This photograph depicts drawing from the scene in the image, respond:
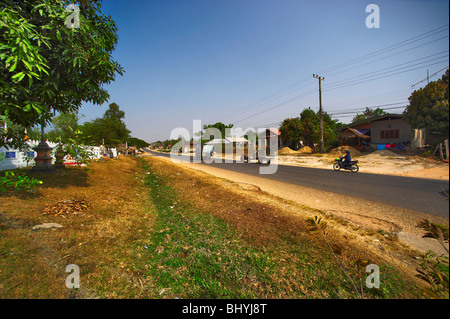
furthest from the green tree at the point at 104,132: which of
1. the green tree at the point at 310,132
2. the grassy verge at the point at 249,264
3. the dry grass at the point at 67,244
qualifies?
the green tree at the point at 310,132

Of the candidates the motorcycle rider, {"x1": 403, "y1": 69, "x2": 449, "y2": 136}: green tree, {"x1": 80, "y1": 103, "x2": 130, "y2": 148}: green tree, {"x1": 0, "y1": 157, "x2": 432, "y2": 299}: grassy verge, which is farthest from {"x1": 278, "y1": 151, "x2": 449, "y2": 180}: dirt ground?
{"x1": 80, "y1": 103, "x2": 130, "y2": 148}: green tree

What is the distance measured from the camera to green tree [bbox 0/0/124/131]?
272cm

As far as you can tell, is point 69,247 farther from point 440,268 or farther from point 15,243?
point 440,268

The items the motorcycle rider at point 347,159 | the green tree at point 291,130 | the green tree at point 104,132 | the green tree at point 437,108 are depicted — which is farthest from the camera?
the green tree at point 291,130

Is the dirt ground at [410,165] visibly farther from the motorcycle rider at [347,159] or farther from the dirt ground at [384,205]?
the motorcycle rider at [347,159]

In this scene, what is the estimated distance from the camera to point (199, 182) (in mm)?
8969

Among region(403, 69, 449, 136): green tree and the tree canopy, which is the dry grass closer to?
region(403, 69, 449, 136): green tree

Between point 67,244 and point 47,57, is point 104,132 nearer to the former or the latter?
point 47,57

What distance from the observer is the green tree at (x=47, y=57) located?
107 inches

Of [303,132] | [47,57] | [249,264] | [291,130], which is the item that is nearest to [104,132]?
[47,57]

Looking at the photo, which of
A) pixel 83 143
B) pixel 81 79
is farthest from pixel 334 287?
pixel 83 143

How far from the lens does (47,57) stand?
3695 mm

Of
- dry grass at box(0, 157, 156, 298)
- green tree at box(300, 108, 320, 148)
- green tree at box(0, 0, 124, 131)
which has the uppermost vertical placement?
green tree at box(300, 108, 320, 148)

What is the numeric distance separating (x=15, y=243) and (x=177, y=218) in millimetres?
2659
